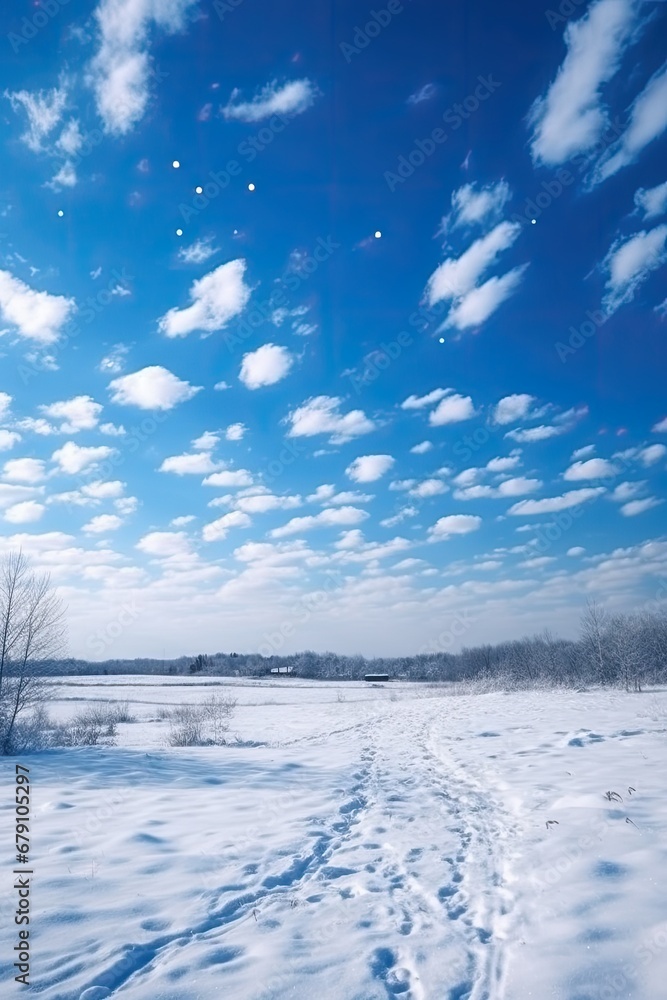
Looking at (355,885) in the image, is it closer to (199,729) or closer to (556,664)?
(199,729)

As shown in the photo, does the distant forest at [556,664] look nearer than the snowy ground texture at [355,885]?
No

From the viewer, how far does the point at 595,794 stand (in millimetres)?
8750

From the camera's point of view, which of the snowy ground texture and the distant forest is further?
the distant forest

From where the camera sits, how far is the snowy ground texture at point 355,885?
3881 mm

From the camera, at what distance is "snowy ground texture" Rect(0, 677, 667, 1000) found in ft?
12.7

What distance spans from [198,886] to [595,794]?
22.9 feet

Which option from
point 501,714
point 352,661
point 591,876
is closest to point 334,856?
point 591,876

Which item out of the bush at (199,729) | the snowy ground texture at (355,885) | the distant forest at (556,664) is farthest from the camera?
the distant forest at (556,664)

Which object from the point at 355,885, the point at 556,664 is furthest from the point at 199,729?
the point at 556,664

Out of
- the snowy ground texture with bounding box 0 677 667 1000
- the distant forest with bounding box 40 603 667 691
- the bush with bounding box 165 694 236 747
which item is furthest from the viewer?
the distant forest with bounding box 40 603 667 691

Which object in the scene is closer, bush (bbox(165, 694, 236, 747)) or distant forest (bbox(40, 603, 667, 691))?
bush (bbox(165, 694, 236, 747))

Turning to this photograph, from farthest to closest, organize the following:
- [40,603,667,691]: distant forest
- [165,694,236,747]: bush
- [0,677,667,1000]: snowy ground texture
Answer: [40,603,667,691]: distant forest, [165,694,236,747]: bush, [0,677,667,1000]: snowy ground texture

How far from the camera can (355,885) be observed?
5.64m

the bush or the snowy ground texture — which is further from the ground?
the snowy ground texture
